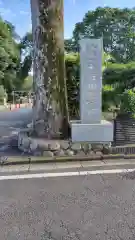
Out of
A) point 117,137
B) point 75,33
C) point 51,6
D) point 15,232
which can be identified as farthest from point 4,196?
point 75,33

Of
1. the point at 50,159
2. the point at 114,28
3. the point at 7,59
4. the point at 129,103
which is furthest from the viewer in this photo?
the point at 114,28

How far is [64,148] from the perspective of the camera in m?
4.65

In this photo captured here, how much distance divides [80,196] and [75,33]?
95.7 ft

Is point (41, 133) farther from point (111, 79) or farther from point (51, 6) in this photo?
point (111, 79)

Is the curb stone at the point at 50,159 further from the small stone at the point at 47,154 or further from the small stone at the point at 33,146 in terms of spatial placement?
the small stone at the point at 33,146

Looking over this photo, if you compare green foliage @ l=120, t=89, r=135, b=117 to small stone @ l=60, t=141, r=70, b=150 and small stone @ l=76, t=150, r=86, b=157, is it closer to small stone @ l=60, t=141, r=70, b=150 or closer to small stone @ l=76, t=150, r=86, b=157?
small stone @ l=76, t=150, r=86, b=157

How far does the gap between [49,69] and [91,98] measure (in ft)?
3.24

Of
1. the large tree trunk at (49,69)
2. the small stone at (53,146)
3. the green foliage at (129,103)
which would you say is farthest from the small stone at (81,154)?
the green foliage at (129,103)

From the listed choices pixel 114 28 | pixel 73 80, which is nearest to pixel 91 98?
pixel 73 80

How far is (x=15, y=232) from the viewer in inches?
90.0

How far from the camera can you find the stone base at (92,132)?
4684mm

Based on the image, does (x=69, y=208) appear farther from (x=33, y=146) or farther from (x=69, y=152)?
(x=33, y=146)

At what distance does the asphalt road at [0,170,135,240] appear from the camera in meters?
2.27

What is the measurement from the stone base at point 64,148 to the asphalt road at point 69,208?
40.8 inches
